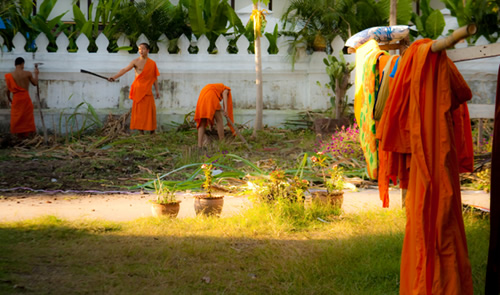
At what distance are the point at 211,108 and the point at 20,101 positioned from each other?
4466 mm

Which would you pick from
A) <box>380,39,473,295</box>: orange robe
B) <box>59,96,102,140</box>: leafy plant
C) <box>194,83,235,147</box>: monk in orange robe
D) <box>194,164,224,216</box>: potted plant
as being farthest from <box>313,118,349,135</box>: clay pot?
<box>380,39,473,295</box>: orange robe

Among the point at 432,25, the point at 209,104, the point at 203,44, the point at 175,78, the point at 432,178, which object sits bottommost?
the point at 432,178

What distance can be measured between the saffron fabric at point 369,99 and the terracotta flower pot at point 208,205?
60.0 inches

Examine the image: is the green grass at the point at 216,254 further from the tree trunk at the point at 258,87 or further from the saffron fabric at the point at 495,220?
the tree trunk at the point at 258,87

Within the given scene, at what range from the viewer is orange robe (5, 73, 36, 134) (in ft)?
36.3

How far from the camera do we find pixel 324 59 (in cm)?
1112

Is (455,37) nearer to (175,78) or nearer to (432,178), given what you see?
(432,178)

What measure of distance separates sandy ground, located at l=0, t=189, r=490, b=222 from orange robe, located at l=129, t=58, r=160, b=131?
183 inches

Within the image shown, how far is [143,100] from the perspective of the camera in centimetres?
1081

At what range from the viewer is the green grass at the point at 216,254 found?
3.32 meters

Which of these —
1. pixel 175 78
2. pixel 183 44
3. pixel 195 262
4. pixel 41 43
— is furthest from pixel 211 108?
pixel 195 262

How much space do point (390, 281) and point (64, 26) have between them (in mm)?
11927

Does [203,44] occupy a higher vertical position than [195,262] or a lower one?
higher

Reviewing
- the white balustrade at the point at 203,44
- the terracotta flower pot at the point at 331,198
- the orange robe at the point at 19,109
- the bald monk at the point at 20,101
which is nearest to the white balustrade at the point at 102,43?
the bald monk at the point at 20,101
